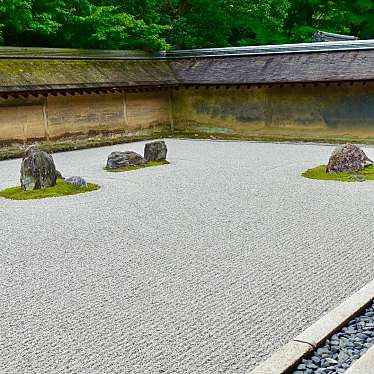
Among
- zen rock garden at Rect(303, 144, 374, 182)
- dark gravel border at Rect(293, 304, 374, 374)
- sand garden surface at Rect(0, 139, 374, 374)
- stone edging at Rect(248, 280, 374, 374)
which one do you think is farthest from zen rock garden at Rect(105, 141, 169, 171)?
dark gravel border at Rect(293, 304, 374, 374)

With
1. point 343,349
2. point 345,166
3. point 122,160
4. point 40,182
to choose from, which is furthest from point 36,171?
point 343,349

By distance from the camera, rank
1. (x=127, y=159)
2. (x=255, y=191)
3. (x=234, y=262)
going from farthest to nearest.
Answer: (x=127, y=159), (x=255, y=191), (x=234, y=262)

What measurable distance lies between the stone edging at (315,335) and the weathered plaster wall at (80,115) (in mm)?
13853

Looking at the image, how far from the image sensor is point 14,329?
194 inches

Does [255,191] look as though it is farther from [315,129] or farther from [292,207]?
[315,129]

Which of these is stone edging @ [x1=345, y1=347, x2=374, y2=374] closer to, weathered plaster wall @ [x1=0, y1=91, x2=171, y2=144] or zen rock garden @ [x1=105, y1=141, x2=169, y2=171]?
zen rock garden @ [x1=105, y1=141, x2=169, y2=171]

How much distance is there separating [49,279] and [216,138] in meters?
14.9

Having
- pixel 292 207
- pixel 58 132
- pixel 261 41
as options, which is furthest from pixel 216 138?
pixel 292 207

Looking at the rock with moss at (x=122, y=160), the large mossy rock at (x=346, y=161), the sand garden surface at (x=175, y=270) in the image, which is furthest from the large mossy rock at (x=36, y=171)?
the large mossy rock at (x=346, y=161)

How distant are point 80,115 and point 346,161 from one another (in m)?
10.0

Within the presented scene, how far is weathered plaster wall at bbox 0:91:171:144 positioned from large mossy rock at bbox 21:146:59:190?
19.0ft

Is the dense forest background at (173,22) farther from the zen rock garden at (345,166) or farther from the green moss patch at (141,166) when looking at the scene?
the zen rock garden at (345,166)

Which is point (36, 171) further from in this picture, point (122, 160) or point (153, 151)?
point (153, 151)

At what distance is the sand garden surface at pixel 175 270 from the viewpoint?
14.7 feet
